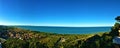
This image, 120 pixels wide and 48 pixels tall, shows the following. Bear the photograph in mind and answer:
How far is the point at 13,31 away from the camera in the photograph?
→ 28859 millimetres

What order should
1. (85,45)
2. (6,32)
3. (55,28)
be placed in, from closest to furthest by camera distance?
(85,45)
(6,32)
(55,28)

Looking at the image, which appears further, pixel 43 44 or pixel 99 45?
pixel 43 44

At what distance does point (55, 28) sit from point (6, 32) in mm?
7032

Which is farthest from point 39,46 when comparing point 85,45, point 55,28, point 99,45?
point 55,28

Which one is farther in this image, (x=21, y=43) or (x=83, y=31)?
(x=83, y=31)

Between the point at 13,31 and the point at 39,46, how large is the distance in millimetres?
11974

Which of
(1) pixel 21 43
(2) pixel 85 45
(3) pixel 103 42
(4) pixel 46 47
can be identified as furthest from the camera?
(1) pixel 21 43

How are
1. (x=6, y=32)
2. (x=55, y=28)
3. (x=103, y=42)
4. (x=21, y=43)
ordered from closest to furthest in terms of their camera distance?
(x=103, y=42)
(x=21, y=43)
(x=6, y=32)
(x=55, y=28)

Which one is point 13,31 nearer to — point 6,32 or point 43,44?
point 6,32

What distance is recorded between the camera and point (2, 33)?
28.4m

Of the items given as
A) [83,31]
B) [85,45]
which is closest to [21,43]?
[85,45]

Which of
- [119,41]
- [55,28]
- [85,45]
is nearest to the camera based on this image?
[119,41]

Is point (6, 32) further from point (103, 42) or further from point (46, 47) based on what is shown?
point (103, 42)

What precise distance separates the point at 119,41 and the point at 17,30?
1857 cm
